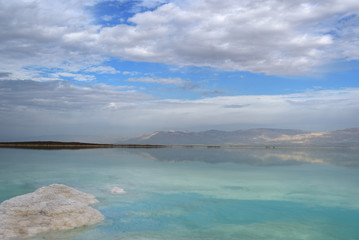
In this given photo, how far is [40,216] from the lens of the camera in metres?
8.67

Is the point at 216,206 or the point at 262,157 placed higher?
the point at 216,206

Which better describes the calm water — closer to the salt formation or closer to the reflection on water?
the salt formation

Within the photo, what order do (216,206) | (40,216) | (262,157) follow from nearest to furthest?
1. (40,216)
2. (216,206)
3. (262,157)

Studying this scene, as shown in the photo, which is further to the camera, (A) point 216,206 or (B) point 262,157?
(B) point 262,157

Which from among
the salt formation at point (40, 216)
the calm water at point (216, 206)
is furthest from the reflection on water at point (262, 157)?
the salt formation at point (40, 216)

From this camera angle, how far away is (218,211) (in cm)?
1117

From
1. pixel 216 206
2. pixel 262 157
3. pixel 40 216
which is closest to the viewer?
pixel 40 216

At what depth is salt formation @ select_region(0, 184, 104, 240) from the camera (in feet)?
26.3

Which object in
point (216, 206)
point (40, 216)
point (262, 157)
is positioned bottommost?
point (262, 157)

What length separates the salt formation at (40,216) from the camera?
803 centimetres

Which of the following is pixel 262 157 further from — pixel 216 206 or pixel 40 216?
pixel 40 216

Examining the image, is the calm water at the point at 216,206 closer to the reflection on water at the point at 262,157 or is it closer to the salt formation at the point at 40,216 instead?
the salt formation at the point at 40,216

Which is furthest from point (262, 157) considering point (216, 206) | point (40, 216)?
point (40, 216)

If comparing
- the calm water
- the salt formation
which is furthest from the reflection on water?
the salt formation
